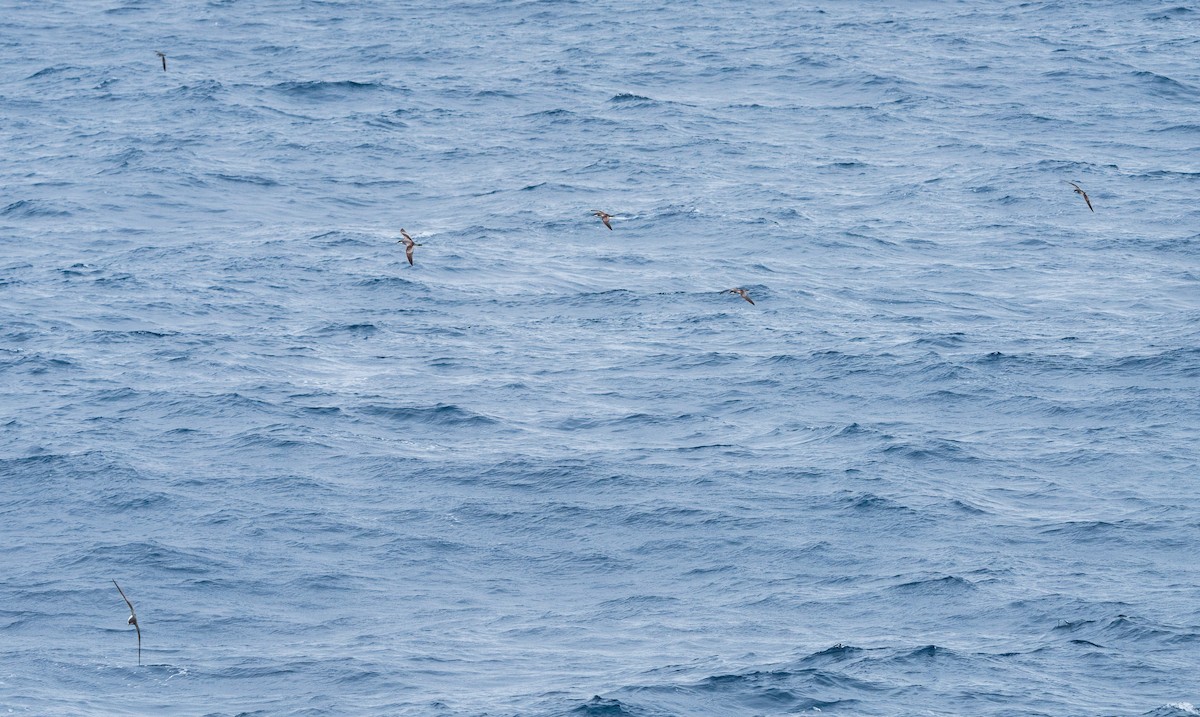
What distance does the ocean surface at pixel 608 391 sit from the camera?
1410 inches

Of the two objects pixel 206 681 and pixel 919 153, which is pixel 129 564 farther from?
pixel 919 153

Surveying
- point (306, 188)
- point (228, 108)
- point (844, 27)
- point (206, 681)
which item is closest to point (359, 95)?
point (228, 108)

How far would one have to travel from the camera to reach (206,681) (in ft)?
116

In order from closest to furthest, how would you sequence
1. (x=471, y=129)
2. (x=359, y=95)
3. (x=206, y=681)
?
(x=206, y=681)
(x=471, y=129)
(x=359, y=95)

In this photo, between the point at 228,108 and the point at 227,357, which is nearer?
the point at 227,357

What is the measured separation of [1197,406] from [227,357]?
24775 mm

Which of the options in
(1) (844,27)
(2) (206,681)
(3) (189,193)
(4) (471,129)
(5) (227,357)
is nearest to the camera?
(2) (206,681)

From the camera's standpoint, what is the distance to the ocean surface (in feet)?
117

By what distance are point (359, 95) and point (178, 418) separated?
35.6 metres

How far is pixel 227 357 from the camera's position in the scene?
166ft

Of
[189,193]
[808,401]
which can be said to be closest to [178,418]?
[808,401]

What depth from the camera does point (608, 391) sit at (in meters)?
48.0

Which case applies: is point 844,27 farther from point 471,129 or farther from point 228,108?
point 228,108

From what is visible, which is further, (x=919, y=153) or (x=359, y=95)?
(x=359, y=95)
